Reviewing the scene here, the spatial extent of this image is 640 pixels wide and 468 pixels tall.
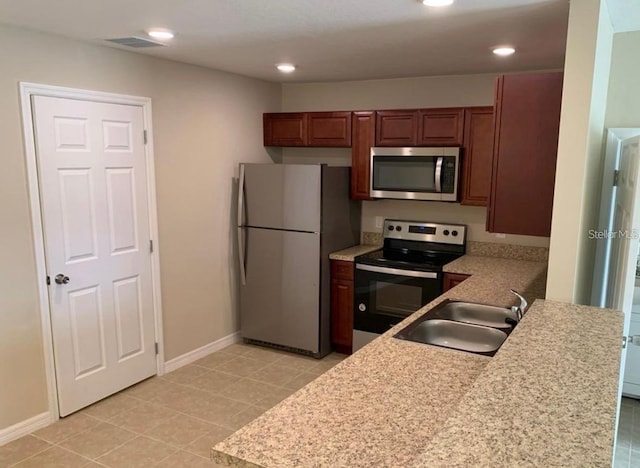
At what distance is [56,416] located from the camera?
3.17 meters

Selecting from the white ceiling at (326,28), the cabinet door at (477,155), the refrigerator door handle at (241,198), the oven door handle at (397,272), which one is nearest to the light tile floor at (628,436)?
the oven door handle at (397,272)

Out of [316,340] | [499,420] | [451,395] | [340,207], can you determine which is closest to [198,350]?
[316,340]

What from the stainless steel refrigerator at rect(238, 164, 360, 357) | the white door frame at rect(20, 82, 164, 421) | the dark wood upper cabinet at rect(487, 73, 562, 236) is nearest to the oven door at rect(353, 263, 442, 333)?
the stainless steel refrigerator at rect(238, 164, 360, 357)

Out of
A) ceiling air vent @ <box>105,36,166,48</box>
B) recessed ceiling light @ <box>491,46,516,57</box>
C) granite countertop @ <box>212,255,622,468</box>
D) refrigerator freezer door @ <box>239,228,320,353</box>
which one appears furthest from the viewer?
refrigerator freezer door @ <box>239,228,320,353</box>

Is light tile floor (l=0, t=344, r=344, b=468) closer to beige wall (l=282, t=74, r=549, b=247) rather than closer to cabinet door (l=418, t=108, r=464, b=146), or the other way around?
beige wall (l=282, t=74, r=549, b=247)

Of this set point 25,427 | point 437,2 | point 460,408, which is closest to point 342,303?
point 25,427

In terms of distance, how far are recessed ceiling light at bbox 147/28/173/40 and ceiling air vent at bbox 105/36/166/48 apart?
12 cm

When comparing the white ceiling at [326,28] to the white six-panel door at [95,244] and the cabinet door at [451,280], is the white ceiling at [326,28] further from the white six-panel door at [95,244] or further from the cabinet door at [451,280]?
the cabinet door at [451,280]

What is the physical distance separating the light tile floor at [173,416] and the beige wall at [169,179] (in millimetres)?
239

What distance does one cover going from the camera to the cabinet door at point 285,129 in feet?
15.1

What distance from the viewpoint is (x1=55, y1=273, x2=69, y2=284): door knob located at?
10.1 feet

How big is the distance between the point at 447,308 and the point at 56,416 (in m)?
2.62

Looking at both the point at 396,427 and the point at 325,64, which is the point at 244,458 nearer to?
the point at 396,427

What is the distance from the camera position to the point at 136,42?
10.0 ft
